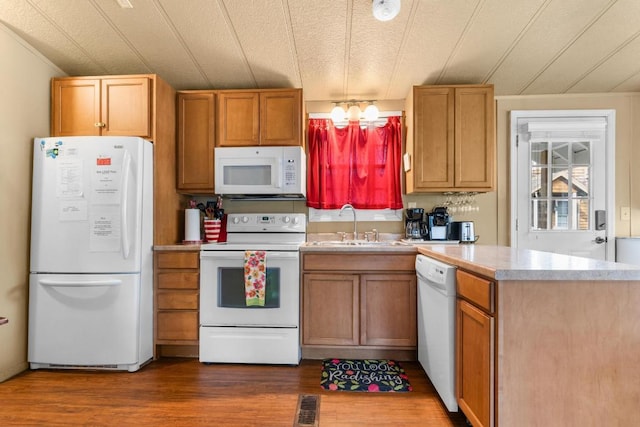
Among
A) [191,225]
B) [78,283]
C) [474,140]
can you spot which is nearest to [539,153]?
[474,140]

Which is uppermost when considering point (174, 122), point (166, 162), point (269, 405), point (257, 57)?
point (257, 57)

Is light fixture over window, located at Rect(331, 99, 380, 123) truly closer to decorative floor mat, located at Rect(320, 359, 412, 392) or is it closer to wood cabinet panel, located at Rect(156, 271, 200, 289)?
wood cabinet panel, located at Rect(156, 271, 200, 289)

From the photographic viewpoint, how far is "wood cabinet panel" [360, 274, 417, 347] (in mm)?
2395

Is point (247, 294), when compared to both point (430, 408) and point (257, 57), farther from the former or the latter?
point (257, 57)

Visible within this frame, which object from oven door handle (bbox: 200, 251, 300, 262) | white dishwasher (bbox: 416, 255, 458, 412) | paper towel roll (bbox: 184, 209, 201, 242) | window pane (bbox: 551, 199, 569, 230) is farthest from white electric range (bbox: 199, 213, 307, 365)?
window pane (bbox: 551, 199, 569, 230)

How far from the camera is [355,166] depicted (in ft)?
10.3

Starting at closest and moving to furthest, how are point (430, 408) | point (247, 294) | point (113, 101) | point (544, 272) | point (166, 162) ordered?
1. point (544, 272)
2. point (430, 408)
3. point (247, 294)
4. point (113, 101)
5. point (166, 162)

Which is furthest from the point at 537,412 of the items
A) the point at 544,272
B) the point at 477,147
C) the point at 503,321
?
the point at 477,147

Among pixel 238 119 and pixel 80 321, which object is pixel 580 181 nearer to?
pixel 238 119

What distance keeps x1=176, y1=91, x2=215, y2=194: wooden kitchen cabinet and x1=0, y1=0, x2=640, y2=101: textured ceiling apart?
0.58 ft

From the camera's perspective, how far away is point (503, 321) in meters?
1.23

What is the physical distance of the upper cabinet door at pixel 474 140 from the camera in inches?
108

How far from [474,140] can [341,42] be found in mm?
1352

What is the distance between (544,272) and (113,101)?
114 inches
